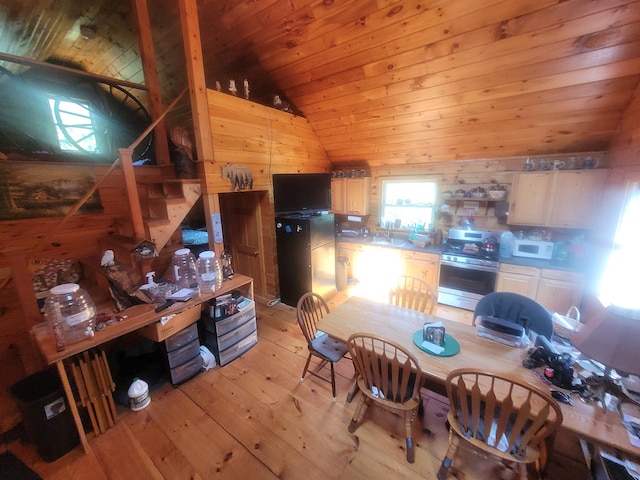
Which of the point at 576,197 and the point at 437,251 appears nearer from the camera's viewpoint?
the point at 576,197

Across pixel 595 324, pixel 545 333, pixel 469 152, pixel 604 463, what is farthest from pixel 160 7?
pixel 604 463

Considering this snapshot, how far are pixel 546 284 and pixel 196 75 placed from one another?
4.49m

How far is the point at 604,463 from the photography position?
1191 mm

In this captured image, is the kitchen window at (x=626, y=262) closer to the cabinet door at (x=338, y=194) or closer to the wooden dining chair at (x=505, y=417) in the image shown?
the wooden dining chair at (x=505, y=417)

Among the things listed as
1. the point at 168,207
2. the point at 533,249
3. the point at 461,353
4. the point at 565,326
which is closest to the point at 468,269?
the point at 533,249

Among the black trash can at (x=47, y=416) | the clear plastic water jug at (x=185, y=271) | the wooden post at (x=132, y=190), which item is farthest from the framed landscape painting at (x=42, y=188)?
the black trash can at (x=47, y=416)

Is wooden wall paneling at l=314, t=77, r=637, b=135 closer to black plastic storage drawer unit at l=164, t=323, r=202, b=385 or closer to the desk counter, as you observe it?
the desk counter

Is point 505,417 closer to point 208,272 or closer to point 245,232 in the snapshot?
point 208,272

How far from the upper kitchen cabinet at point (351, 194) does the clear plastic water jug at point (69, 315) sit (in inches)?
137

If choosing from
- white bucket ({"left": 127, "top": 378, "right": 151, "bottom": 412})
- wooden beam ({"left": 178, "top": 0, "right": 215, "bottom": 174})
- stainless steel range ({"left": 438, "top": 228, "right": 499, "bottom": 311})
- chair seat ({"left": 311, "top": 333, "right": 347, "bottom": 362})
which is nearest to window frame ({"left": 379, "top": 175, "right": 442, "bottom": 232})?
stainless steel range ({"left": 438, "top": 228, "right": 499, "bottom": 311})

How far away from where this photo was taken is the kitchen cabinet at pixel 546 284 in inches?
112

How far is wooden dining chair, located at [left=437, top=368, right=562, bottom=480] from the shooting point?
117 centimetres

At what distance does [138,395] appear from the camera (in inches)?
80.6

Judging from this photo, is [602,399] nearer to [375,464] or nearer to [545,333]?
[545,333]
